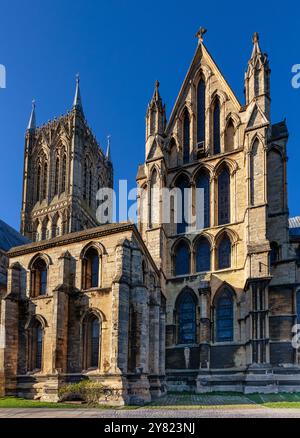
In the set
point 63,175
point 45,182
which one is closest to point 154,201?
point 63,175

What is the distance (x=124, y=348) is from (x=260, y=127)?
70.7 ft

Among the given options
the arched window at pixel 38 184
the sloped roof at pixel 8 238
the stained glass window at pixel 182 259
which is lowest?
the stained glass window at pixel 182 259

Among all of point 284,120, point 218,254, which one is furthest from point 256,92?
point 218,254

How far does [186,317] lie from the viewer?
36.1 meters

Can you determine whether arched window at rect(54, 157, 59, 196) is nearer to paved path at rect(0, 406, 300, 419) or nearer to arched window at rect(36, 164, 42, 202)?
arched window at rect(36, 164, 42, 202)

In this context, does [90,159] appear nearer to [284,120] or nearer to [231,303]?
[284,120]

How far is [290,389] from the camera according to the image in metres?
30.2

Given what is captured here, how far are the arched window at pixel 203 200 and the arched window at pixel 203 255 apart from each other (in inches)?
52.0

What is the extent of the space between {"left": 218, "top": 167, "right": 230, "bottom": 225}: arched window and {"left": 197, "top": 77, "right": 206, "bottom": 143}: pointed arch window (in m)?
4.64

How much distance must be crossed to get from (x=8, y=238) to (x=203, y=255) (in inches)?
637

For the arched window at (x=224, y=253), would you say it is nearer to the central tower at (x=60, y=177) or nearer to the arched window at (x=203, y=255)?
the arched window at (x=203, y=255)

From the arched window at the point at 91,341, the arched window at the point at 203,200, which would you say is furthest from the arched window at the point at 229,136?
the arched window at the point at 91,341

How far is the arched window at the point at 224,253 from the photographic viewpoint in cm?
3609
